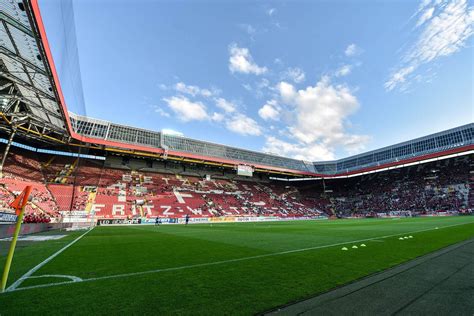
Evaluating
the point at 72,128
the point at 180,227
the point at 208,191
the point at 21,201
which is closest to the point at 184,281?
the point at 21,201

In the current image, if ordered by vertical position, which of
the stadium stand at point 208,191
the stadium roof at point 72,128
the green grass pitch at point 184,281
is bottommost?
the green grass pitch at point 184,281

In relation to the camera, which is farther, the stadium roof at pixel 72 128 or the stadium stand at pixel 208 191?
the stadium stand at pixel 208 191

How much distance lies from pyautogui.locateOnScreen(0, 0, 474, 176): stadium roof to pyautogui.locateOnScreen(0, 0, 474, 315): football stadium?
14cm

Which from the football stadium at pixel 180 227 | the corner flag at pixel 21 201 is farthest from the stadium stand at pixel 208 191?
the corner flag at pixel 21 201

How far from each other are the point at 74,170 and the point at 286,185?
168 ft

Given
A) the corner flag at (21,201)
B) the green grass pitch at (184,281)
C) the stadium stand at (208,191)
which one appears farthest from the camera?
the stadium stand at (208,191)

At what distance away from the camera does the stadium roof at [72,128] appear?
11477 mm

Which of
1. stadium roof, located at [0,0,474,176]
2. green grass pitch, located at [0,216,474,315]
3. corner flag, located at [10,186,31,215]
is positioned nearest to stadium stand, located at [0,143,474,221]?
stadium roof, located at [0,0,474,176]

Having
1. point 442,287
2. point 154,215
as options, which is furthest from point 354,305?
point 154,215

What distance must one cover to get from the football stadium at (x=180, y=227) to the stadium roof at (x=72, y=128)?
143mm

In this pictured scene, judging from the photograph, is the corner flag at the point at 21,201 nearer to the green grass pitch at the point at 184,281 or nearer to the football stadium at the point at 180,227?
the football stadium at the point at 180,227

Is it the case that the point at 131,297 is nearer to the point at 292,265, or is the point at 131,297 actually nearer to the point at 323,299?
the point at 323,299

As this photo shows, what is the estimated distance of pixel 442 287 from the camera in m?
3.90

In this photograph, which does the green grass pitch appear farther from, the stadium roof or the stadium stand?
the stadium stand
